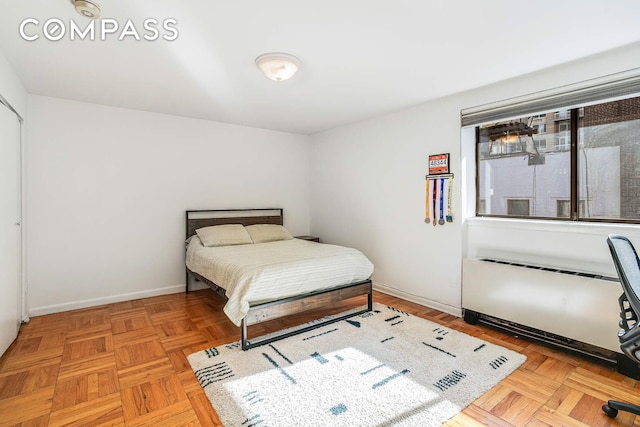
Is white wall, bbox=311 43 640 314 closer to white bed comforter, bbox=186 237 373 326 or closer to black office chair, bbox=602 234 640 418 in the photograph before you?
white bed comforter, bbox=186 237 373 326

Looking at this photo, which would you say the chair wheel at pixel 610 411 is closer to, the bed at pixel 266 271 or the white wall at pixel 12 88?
the bed at pixel 266 271

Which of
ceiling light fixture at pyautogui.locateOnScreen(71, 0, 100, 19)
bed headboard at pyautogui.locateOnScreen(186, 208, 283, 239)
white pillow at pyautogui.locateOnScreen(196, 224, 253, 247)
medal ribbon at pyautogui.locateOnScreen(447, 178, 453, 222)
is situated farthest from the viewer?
bed headboard at pyautogui.locateOnScreen(186, 208, 283, 239)

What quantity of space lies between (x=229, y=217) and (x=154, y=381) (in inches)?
106

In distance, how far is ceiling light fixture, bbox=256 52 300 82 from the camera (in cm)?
238

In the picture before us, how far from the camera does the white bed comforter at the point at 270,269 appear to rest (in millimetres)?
2658

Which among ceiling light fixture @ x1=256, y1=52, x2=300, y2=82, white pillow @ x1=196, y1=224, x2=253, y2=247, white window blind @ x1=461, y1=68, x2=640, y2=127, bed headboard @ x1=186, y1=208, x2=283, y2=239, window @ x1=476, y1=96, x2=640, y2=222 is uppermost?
ceiling light fixture @ x1=256, y1=52, x2=300, y2=82

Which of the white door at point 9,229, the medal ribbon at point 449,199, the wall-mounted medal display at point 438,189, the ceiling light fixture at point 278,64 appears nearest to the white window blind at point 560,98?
the wall-mounted medal display at point 438,189

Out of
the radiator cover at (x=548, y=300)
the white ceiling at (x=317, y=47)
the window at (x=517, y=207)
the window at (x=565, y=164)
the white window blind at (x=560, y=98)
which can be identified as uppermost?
the white ceiling at (x=317, y=47)

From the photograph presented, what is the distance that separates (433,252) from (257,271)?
6.56 ft

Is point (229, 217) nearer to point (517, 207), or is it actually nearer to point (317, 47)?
point (317, 47)

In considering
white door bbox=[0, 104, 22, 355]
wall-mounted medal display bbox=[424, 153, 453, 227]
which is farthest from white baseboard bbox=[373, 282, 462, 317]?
white door bbox=[0, 104, 22, 355]

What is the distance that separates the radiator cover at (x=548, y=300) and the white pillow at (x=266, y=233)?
2.39 m

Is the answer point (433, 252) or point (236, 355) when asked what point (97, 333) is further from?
point (433, 252)

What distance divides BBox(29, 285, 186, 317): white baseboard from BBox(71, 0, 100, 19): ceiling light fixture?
3.11 m
